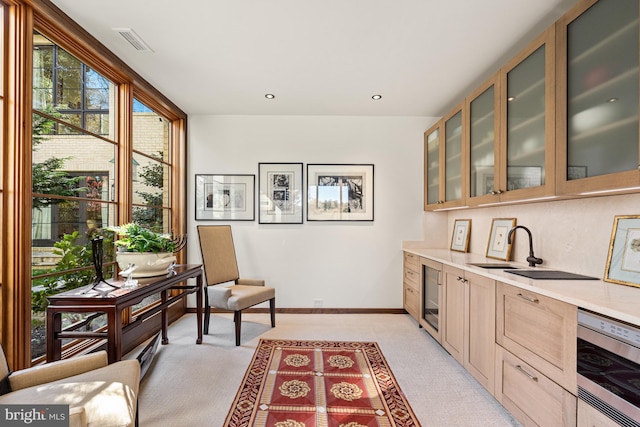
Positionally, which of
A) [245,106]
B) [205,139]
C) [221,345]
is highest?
[245,106]

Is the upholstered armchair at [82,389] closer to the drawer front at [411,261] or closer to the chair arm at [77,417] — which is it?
the chair arm at [77,417]

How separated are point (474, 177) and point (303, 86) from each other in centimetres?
191

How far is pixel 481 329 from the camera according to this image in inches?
84.7

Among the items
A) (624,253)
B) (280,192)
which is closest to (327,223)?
(280,192)

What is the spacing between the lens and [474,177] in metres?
A: 2.80

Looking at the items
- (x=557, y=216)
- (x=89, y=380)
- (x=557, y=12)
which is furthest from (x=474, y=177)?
(x=89, y=380)

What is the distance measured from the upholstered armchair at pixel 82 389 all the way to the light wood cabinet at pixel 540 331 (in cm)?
198

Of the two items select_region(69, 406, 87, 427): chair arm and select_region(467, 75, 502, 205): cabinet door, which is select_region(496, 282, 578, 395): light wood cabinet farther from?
select_region(69, 406, 87, 427): chair arm

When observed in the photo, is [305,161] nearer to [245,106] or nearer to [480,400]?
[245,106]

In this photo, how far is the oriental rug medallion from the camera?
6.14 feet

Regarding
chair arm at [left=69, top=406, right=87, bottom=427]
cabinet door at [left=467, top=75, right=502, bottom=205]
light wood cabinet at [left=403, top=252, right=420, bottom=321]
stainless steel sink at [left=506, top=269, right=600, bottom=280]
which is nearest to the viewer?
chair arm at [left=69, top=406, right=87, bottom=427]

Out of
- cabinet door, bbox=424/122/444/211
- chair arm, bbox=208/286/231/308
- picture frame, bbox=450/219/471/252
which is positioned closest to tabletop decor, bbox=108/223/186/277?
chair arm, bbox=208/286/231/308

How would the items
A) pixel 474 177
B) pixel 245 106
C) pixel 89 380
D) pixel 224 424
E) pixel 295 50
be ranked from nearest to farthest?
pixel 89 380 < pixel 224 424 < pixel 295 50 < pixel 474 177 < pixel 245 106

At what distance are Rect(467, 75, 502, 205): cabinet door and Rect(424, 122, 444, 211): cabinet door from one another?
28.5 inches
